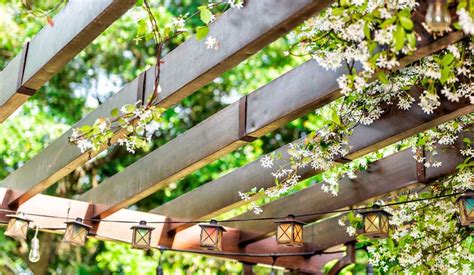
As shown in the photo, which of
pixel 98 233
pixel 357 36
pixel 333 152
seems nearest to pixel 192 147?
pixel 333 152

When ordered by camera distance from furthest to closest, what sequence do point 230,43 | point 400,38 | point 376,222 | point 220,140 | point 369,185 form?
point 369,185, point 376,222, point 220,140, point 230,43, point 400,38

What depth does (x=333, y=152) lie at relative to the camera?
367 cm

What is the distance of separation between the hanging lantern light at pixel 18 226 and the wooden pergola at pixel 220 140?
194 mm

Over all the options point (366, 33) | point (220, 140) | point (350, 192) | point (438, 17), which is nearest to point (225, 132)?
point (220, 140)

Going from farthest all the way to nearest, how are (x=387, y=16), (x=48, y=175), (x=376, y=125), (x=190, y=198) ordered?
(x=190, y=198) → (x=48, y=175) → (x=376, y=125) → (x=387, y=16)

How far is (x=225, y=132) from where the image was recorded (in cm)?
383

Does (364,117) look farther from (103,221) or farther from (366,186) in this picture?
(103,221)

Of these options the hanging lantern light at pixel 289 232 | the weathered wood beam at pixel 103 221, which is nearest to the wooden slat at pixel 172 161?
the weathered wood beam at pixel 103 221

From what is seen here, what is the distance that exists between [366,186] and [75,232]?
1881 mm

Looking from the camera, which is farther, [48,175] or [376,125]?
[48,175]

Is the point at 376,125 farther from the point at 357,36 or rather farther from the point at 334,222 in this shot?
the point at 334,222

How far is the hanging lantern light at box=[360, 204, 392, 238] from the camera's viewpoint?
13.6ft

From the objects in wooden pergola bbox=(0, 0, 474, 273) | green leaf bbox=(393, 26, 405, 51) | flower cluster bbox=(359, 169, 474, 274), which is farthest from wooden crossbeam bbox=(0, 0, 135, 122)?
flower cluster bbox=(359, 169, 474, 274)

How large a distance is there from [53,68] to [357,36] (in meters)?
1.59
